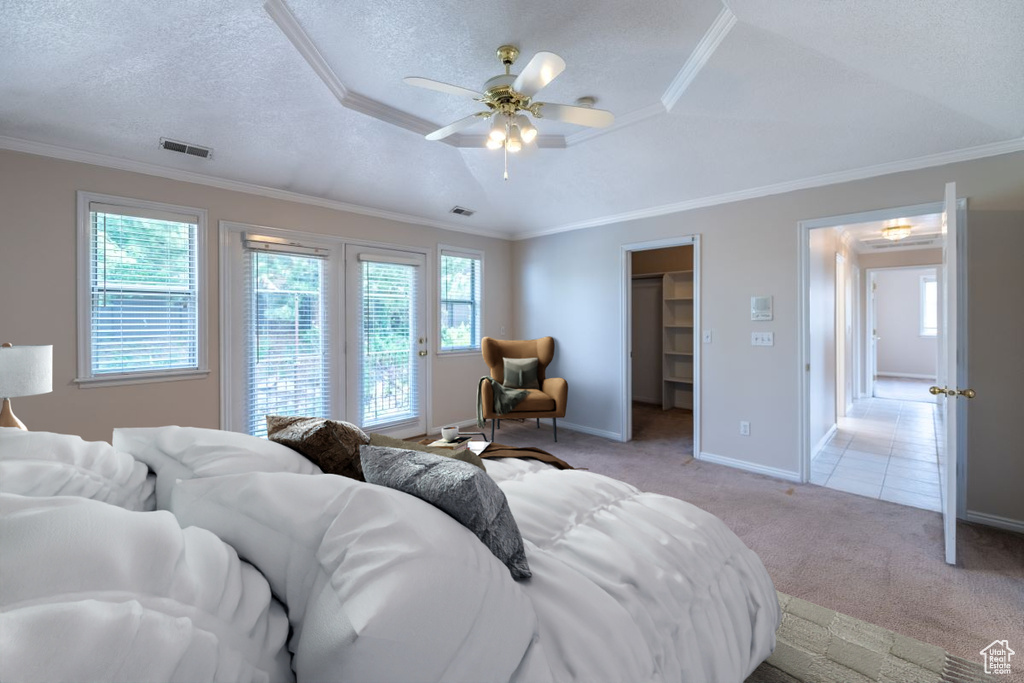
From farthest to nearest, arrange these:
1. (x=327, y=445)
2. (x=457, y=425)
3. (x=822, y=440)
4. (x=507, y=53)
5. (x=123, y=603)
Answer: (x=457, y=425) < (x=822, y=440) < (x=507, y=53) < (x=327, y=445) < (x=123, y=603)

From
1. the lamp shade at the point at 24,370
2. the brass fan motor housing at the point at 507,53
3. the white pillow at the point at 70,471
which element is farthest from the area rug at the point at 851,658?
the lamp shade at the point at 24,370

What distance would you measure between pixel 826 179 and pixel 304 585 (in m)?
4.25

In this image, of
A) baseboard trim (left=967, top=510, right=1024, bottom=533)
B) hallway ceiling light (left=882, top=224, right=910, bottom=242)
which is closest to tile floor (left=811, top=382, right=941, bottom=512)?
baseboard trim (left=967, top=510, right=1024, bottom=533)

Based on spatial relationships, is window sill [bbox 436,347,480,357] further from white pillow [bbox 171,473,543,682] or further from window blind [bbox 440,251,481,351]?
white pillow [bbox 171,473,543,682]

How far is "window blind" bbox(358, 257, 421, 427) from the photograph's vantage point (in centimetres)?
450

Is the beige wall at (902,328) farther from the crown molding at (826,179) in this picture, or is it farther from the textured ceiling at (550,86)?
the textured ceiling at (550,86)

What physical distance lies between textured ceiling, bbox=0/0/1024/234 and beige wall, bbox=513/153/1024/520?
0.24m

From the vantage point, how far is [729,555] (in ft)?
4.65

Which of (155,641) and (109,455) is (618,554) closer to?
(155,641)

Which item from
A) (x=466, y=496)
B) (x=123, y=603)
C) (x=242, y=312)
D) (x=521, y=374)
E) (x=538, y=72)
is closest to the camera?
(x=123, y=603)

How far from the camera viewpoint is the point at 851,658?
1.71m

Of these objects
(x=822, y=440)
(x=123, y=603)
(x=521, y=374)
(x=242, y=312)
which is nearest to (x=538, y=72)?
(x=123, y=603)

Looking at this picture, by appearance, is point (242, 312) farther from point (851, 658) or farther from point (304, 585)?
point (851, 658)

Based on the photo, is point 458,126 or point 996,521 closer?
point 458,126
